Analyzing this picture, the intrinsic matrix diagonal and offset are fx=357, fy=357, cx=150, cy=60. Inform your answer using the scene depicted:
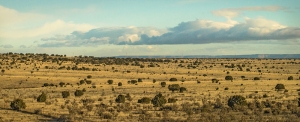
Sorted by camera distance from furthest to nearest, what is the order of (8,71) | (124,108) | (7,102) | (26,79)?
(8,71) → (26,79) → (7,102) → (124,108)

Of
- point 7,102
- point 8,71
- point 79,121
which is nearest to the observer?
point 79,121

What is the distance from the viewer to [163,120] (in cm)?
2697

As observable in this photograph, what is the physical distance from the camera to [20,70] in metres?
Result: 86.1

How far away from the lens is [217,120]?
2603cm

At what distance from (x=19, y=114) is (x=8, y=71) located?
55670 millimetres

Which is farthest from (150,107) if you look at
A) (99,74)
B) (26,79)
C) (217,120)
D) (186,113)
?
(99,74)

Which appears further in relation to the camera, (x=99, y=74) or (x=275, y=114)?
(x=99, y=74)

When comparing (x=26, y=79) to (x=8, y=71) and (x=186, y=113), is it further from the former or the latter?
(x=186, y=113)

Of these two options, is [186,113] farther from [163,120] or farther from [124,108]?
[124,108]

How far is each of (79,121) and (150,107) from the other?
10055 mm

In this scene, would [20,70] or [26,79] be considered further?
[20,70]

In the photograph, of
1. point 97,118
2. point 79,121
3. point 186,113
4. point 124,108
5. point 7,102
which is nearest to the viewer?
point 79,121

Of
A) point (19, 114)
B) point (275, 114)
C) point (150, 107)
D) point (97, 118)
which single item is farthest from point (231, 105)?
point (19, 114)

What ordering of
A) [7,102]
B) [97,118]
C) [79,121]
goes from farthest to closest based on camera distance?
[7,102]
[97,118]
[79,121]
